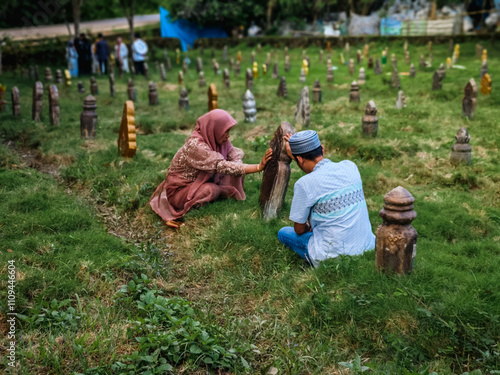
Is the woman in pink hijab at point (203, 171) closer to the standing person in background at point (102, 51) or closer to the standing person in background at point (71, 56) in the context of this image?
the standing person in background at point (102, 51)

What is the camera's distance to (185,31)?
94.4 feet

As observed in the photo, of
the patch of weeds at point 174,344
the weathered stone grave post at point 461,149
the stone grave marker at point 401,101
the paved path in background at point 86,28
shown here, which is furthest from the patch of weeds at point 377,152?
the paved path in background at point 86,28

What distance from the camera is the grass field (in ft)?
10.7

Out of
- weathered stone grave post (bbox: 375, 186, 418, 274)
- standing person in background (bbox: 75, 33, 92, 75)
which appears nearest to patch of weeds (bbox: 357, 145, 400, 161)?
weathered stone grave post (bbox: 375, 186, 418, 274)

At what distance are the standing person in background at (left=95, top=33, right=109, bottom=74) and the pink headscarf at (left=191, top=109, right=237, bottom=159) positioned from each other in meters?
14.6

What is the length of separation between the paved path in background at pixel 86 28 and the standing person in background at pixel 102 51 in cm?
779

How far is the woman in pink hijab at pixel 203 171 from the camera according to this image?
5.39 m

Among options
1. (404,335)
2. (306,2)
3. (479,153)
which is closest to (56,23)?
(306,2)

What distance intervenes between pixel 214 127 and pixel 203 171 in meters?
0.53

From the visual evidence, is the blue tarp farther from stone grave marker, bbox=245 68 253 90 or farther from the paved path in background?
stone grave marker, bbox=245 68 253 90

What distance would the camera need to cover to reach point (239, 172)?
5320 mm

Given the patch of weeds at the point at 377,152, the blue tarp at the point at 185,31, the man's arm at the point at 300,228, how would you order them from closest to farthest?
the man's arm at the point at 300,228 < the patch of weeds at the point at 377,152 < the blue tarp at the point at 185,31

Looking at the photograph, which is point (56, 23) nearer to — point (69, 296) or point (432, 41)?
point (432, 41)

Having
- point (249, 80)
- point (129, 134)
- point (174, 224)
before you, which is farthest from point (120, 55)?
point (174, 224)
